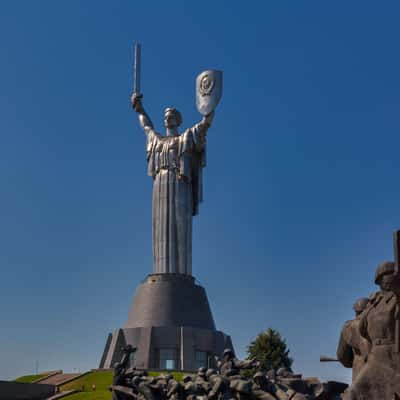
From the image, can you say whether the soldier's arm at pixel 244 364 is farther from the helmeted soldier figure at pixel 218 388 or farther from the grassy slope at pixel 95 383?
the grassy slope at pixel 95 383

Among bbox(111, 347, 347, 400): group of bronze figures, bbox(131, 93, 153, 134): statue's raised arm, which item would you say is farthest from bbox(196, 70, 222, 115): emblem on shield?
bbox(111, 347, 347, 400): group of bronze figures

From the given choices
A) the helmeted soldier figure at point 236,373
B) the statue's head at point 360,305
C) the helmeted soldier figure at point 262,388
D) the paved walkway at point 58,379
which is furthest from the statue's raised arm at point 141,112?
the statue's head at point 360,305

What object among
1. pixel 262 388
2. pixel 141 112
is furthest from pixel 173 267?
pixel 262 388

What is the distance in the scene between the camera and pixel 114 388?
52.2ft

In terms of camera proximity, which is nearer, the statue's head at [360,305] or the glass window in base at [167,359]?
the statue's head at [360,305]

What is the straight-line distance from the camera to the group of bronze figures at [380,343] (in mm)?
6734

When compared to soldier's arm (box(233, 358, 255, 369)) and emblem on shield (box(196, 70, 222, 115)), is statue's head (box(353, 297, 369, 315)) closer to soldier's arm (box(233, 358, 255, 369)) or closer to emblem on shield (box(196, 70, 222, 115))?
soldier's arm (box(233, 358, 255, 369))

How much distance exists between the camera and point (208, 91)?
31.7 meters

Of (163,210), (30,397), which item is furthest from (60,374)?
(163,210)

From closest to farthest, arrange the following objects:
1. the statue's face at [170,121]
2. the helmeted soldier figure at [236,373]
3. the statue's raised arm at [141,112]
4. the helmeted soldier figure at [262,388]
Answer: the helmeted soldier figure at [262,388]
the helmeted soldier figure at [236,373]
the statue's face at [170,121]
the statue's raised arm at [141,112]

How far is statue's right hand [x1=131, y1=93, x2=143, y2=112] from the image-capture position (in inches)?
1300

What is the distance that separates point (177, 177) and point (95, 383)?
1073cm

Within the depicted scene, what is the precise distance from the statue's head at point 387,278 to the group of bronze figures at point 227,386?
250 centimetres

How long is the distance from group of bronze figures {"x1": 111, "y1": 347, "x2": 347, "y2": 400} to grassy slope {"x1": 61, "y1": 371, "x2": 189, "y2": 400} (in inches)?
178
